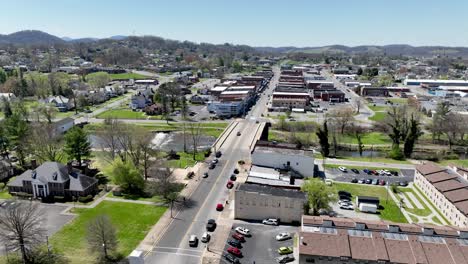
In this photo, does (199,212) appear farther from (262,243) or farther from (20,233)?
(20,233)

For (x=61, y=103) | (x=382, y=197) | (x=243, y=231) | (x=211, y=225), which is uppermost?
(x=61, y=103)

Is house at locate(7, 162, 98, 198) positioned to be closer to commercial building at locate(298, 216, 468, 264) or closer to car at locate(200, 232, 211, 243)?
car at locate(200, 232, 211, 243)

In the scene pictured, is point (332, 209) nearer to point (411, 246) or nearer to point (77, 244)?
point (411, 246)

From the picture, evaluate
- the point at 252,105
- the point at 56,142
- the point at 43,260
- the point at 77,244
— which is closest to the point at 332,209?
the point at 77,244

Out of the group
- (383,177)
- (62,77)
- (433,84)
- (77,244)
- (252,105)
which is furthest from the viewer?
(433,84)

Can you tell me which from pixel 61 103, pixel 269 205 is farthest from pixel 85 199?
pixel 61 103

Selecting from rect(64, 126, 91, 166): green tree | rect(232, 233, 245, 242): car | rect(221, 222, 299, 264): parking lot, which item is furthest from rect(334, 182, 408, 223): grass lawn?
rect(64, 126, 91, 166): green tree
